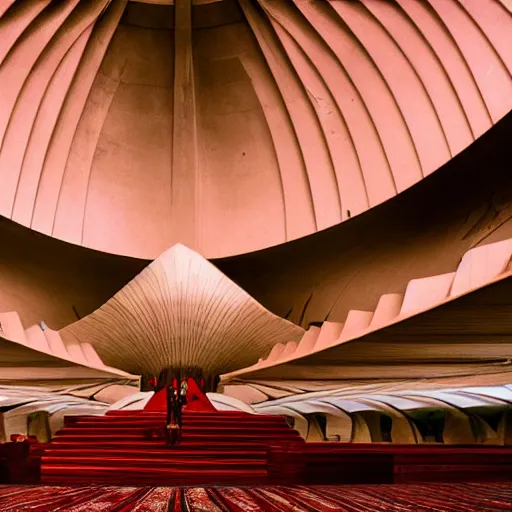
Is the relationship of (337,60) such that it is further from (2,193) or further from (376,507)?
(376,507)

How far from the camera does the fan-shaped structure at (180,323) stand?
6145 mm

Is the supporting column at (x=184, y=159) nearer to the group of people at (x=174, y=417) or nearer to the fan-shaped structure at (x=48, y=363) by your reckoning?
the fan-shaped structure at (x=48, y=363)

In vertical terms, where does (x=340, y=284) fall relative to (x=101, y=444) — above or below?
above

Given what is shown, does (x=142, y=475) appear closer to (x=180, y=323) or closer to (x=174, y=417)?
(x=174, y=417)

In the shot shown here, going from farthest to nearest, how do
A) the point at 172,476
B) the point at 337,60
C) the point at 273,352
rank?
the point at 337,60 → the point at 273,352 → the point at 172,476

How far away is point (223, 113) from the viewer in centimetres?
873

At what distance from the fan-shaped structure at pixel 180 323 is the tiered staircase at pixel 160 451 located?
1.44 m

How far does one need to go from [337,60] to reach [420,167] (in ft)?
5.82

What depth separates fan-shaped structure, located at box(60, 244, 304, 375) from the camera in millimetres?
6145

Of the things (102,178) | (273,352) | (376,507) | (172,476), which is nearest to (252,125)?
(102,178)

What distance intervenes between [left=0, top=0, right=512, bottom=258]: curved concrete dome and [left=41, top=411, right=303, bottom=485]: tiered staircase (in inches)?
141

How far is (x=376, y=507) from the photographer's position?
4.32 ft

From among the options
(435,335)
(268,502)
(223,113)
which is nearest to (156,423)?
(435,335)

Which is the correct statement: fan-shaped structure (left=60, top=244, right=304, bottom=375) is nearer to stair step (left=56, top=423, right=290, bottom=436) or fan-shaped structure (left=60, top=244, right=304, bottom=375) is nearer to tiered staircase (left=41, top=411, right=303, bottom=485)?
tiered staircase (left=41, top=411, right=303, bottom=485)
